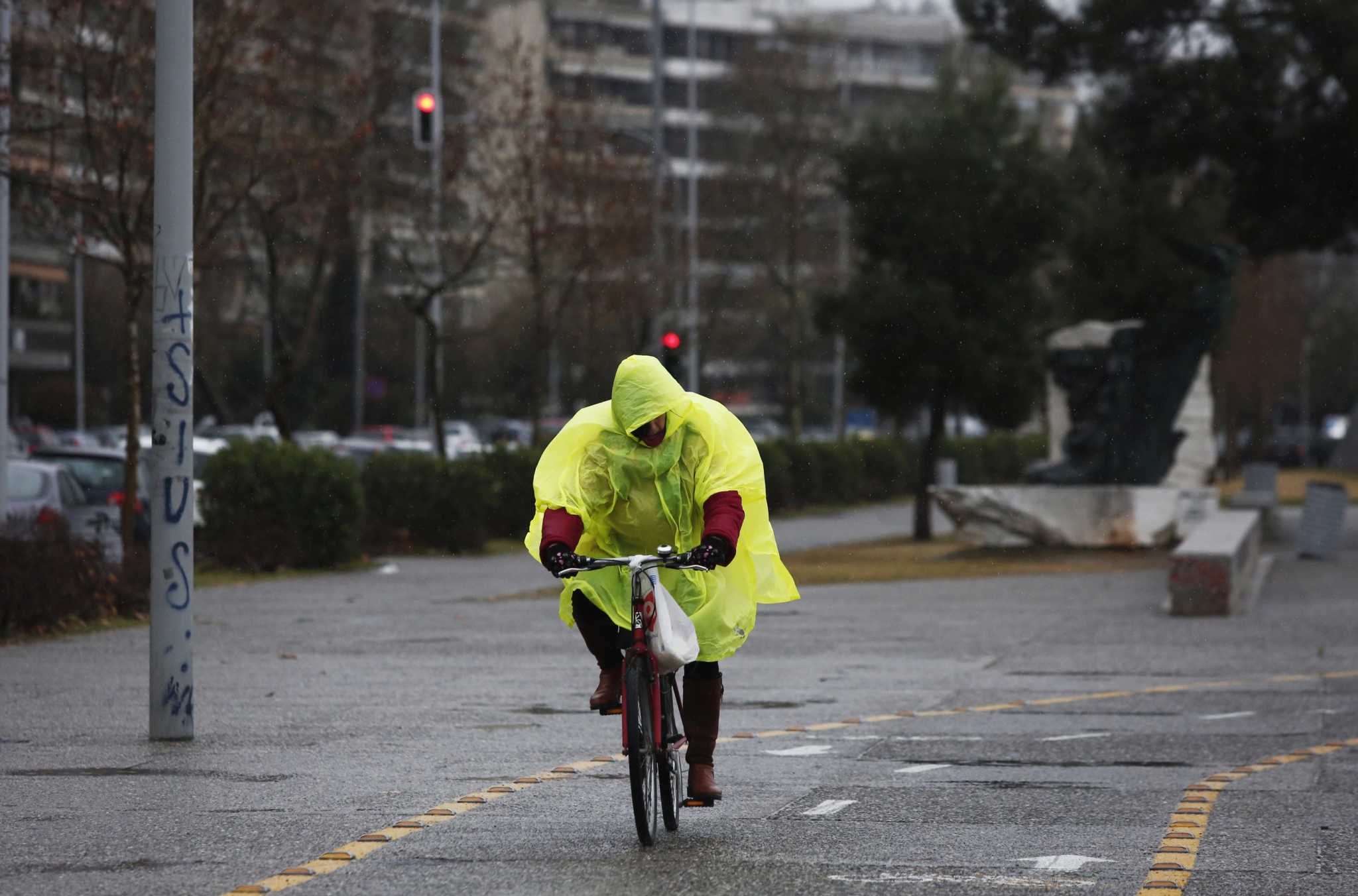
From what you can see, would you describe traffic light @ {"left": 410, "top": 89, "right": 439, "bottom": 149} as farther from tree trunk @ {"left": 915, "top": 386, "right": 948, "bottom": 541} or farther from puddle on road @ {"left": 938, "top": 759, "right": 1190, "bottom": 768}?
puddle on road @ {"left": 938, "top": 759, "right": 1190, "bottom": 768}

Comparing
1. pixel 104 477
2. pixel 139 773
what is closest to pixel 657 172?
pixel 104 477

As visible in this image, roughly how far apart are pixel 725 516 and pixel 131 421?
14.9m

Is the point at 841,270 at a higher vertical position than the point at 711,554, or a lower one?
higher

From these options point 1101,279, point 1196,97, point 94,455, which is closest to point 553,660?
point 94,455

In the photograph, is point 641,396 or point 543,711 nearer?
point 641,396

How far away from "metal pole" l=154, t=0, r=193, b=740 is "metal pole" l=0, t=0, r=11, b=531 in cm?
808

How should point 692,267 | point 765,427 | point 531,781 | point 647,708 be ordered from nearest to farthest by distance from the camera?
point 647,708 < point 531,781 < point 692,267 < point 765,427

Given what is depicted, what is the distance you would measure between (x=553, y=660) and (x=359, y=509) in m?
11.1

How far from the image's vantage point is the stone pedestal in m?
29.1

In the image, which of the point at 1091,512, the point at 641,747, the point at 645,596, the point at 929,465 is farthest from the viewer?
the point at 929,465

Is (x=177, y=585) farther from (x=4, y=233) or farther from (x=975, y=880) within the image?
(x=4, y=233)

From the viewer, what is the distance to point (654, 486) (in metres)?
7.62

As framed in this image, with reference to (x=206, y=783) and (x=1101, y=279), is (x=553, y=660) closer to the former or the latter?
(x=206, y=783)

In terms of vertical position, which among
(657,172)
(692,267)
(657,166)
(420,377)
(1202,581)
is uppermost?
(657,166)
